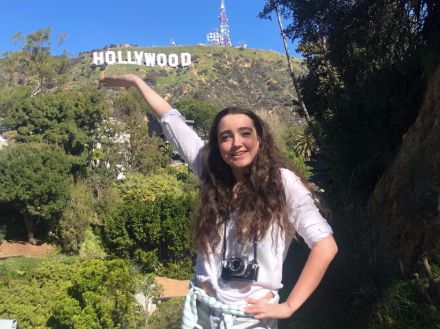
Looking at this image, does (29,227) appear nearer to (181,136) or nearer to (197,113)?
(181,136)

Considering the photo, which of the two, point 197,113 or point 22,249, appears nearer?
point 22,249

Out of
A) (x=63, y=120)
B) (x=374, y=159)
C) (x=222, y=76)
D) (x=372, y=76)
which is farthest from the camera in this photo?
(x=222, y=76)

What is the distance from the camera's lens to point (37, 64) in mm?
37594

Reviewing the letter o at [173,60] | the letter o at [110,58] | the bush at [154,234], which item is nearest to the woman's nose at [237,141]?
the bush at [154,234]

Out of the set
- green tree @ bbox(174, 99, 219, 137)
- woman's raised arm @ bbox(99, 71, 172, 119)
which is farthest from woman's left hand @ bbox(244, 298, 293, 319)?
green tree @ bbox(174, 99, 219, 137)

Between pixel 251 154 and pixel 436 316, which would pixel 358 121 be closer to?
pixel 436 316

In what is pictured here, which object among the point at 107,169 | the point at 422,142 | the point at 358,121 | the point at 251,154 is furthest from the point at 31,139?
the point at 251,154

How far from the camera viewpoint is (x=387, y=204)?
580cm

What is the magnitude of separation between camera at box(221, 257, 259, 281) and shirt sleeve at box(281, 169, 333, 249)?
198mm

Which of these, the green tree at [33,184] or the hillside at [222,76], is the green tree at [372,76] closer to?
the green tree at [33,184]

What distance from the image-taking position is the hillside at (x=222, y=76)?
65.7 m

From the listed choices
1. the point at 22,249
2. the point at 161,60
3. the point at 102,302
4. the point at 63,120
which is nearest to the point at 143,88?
the point at 102,302

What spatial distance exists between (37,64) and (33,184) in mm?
21436

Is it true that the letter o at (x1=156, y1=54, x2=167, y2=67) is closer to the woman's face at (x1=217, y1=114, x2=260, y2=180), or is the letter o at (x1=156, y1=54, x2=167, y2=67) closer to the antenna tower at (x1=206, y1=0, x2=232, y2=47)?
the antenna tower at (x1=206, y1=0, x2=232, y2=47)
